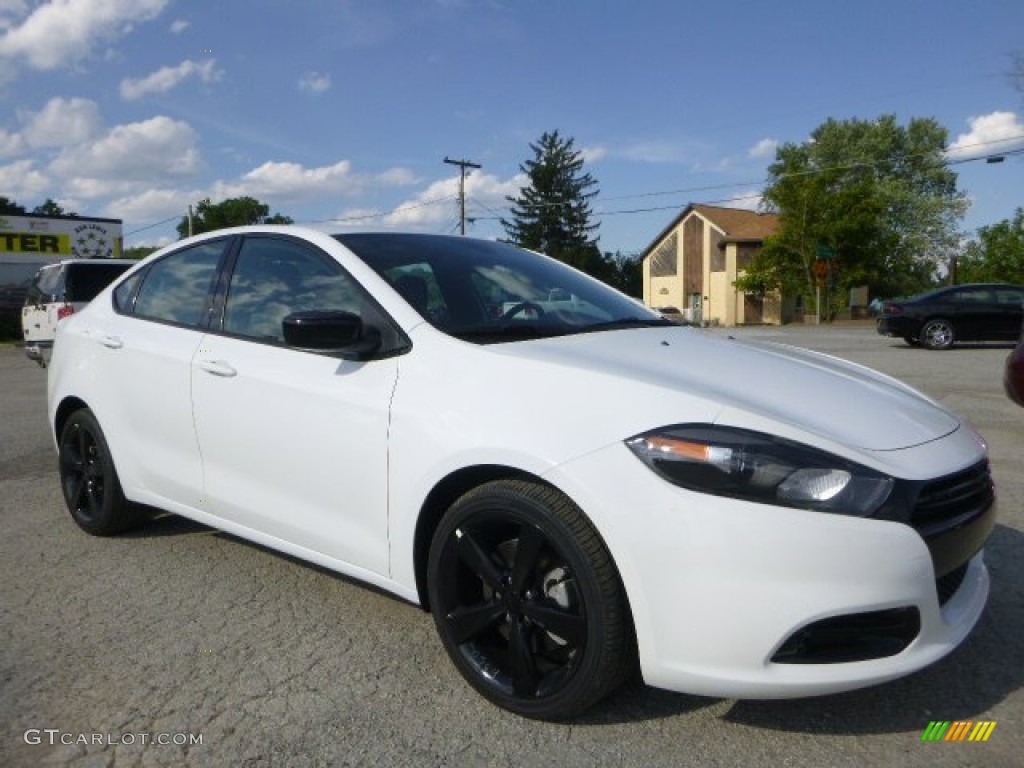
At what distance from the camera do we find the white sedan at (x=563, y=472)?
2.17m

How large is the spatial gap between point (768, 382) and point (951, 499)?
59 cm

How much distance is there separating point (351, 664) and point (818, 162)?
68987 mm

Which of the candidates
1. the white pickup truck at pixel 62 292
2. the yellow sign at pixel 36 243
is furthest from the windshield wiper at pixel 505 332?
the yellow sign at pixel 36 243

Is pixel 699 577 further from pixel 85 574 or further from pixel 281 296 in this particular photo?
pixel 85 574

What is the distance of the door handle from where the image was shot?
3.36 meters

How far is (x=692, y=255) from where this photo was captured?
58688 millimetres

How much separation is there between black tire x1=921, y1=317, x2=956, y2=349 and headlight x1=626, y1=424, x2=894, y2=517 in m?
17.4

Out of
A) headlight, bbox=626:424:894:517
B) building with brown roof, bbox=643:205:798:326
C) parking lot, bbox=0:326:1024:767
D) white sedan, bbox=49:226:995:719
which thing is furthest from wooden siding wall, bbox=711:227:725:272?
headlight, bbox=626:424:894:517

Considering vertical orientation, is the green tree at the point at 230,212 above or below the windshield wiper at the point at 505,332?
above

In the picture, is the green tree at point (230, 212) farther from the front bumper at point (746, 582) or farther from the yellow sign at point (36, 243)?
the front bumper at point (746, 582)

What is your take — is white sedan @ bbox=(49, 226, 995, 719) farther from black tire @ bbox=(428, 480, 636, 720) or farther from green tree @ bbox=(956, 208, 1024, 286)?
green tree @ bbox=(956, 208, 1024, 286)

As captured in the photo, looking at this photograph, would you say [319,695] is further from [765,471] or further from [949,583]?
[949,583]

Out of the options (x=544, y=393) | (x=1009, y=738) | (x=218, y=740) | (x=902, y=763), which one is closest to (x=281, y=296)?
(x=544, y=393)

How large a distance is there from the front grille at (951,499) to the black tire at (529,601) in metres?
0.80
